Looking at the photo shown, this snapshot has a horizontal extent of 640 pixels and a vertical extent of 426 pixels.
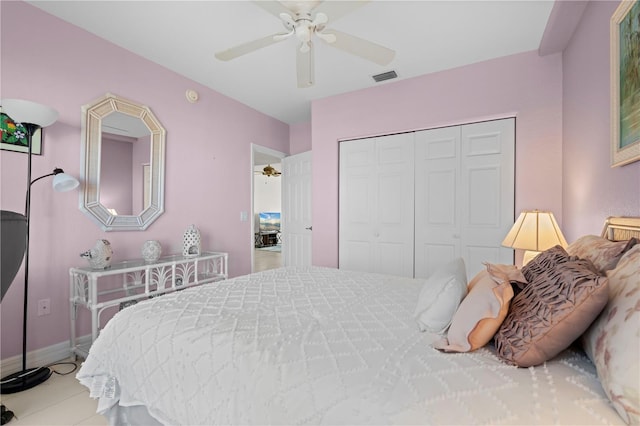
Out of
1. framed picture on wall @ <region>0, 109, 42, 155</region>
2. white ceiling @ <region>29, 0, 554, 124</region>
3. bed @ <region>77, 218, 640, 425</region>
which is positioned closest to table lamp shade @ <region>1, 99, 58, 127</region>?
framed picture on wall @ <region>0, 109, 42, 155</region>

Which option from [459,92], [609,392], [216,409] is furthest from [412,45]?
[216,409]

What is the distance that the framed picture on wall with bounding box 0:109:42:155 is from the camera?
1.98 m

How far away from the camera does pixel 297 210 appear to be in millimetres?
4422

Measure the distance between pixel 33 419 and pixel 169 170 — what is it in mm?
2149

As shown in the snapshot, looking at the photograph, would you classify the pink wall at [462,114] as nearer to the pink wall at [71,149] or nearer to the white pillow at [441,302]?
the pink wall at [71,149]

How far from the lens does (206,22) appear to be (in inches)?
88.3

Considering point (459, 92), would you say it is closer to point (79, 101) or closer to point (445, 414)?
point (445, 414)

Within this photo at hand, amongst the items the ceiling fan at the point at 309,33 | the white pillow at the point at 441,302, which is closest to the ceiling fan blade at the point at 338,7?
the ceiling fan at the point at 309,33

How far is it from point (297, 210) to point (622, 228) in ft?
11.7

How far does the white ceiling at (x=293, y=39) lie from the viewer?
209 cm

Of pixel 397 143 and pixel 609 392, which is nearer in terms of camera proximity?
pixel 609 392

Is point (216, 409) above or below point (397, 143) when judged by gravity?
below

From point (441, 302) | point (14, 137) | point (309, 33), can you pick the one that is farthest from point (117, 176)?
point (441, 302)

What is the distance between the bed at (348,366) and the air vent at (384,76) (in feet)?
7.71
